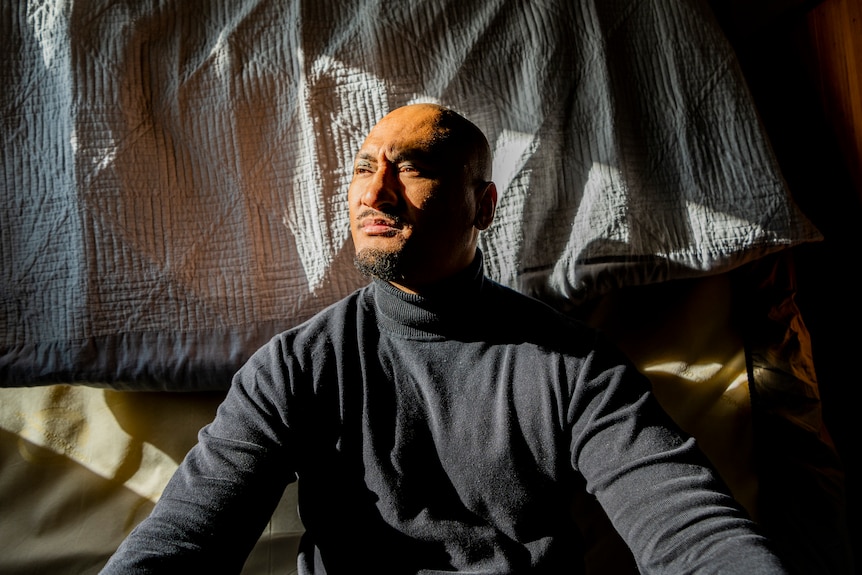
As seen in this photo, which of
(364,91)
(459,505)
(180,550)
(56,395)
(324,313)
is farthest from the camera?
(364,91)

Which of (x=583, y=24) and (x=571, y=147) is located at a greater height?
(x=583, y=24)

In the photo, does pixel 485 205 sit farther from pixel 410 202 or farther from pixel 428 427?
pixel 428 427

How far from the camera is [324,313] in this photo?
1.09 meters

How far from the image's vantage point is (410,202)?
0.99m

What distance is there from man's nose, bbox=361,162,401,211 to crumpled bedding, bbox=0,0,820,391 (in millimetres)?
295

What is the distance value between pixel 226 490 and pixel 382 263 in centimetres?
37

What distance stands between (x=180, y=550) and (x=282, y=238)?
608mm

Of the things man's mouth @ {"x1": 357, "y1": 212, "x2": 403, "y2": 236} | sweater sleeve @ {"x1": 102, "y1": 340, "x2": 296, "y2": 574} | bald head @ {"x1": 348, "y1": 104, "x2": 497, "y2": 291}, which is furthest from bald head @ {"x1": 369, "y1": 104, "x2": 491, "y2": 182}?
sweater sleeve @ {"x1": 102, "y1": 340, "x2": 296, "y2": 574}

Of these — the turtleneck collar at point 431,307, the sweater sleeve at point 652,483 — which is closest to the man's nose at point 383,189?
the turtleneck collar at point 431,307

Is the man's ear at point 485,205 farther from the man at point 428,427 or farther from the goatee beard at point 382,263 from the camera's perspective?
the goatee beard at point 382,263

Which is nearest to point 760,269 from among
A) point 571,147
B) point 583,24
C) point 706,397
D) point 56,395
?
point 706,397

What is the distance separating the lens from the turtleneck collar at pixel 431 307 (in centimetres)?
103

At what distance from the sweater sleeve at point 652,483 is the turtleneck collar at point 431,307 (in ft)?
0.67

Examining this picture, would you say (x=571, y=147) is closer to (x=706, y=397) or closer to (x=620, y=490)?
(x=706, y=397)
